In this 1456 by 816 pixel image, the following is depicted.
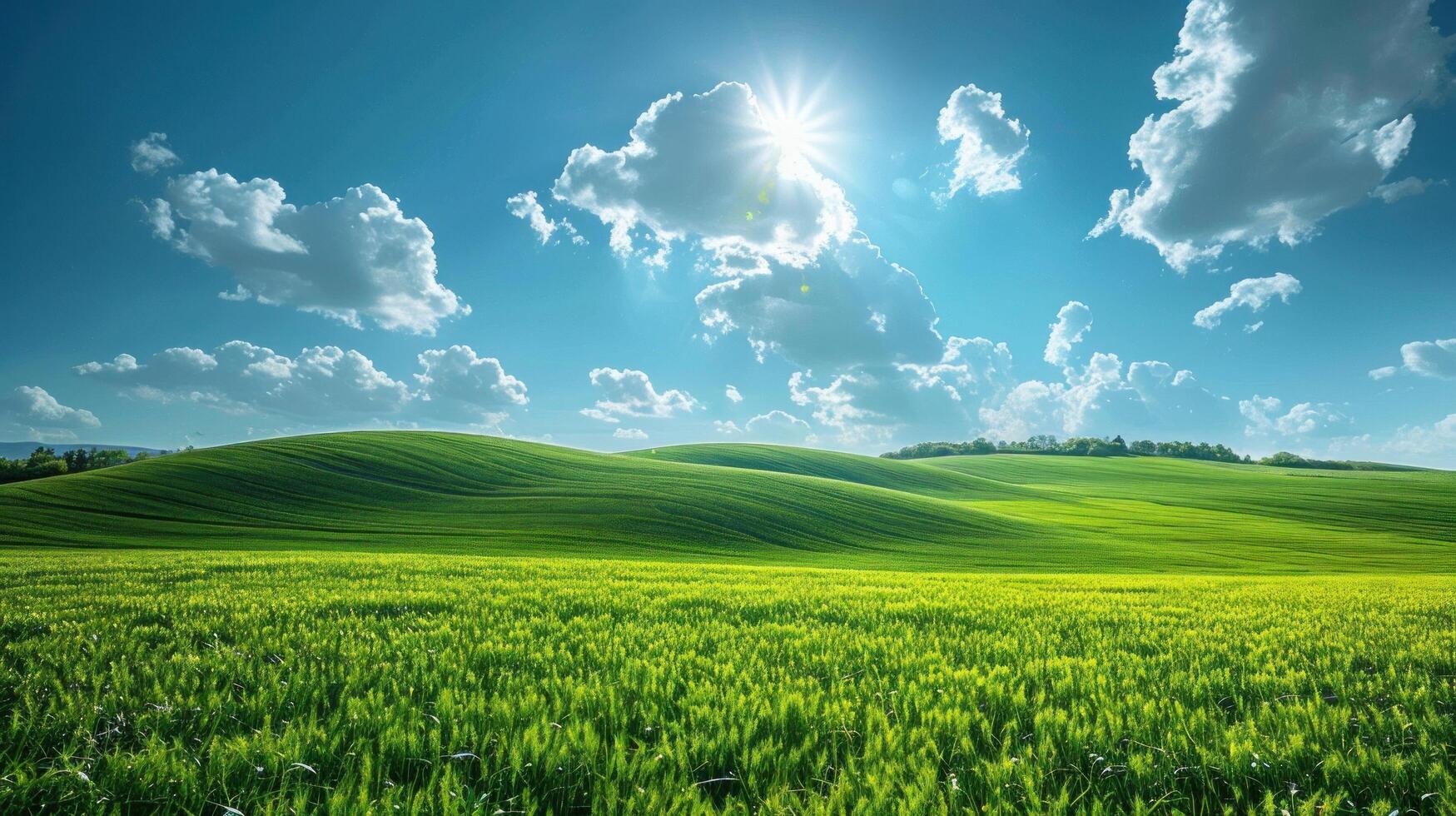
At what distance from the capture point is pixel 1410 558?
39.9 metres

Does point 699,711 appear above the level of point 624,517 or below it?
above

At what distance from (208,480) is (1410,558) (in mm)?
89126

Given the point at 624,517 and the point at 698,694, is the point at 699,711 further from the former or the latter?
the point at 624,517

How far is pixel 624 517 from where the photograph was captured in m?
42.2

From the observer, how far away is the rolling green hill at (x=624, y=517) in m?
35.9

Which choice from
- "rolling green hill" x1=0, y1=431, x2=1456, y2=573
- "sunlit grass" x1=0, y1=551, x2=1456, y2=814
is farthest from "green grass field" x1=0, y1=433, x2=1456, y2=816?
"rolling green hill" x1=0, y1=431, x2=1456, y2=573

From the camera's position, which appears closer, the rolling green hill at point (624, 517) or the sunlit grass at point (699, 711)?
the sunlit grass at point (699, 711)

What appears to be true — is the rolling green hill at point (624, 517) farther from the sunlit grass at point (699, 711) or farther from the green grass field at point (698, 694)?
the sunlit grass at point (699, 711)

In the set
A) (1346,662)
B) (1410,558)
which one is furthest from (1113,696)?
(1410,558)

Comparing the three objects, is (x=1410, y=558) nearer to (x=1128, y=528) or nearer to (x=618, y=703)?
(x=1128, y=528)

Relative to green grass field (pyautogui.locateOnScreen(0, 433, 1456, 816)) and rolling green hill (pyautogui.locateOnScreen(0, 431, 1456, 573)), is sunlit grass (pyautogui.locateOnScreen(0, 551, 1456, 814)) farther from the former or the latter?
rolling green hill (pyautogui.locateOnScreen(0, 431, 1456, 573))

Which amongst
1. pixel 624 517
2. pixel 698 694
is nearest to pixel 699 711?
pixel 698 694

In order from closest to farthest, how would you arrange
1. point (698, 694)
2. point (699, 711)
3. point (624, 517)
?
point (699, 711) < point (698, 694) < point (624, 517)

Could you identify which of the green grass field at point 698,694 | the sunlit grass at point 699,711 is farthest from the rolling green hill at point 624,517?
the sunlit grass at point 699,711
